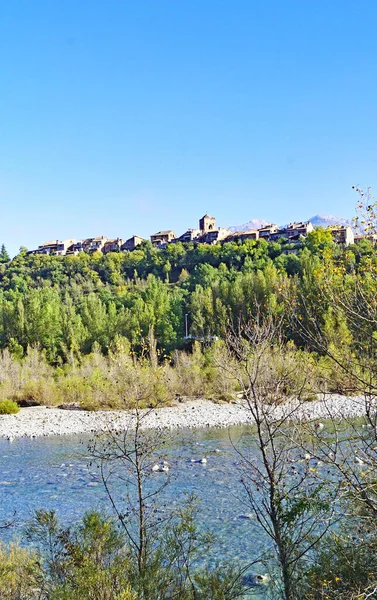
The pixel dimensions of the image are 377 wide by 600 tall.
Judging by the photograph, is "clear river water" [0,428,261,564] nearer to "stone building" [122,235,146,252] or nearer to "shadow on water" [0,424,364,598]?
"shadow on water" [0,424,364,598]

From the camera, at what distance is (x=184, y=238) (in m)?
94.8

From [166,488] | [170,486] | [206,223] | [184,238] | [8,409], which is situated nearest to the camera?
[166,488]

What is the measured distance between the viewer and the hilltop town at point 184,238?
268 feet

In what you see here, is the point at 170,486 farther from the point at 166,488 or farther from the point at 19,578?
the point at 19,578

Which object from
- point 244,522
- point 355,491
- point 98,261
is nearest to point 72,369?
point 244,522

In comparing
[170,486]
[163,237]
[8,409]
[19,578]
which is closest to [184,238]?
[163,237]

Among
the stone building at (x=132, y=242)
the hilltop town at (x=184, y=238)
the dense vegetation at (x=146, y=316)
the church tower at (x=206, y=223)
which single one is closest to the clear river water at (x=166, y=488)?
the dense vegetation at (x=146, y=316)

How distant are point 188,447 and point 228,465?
3284mm

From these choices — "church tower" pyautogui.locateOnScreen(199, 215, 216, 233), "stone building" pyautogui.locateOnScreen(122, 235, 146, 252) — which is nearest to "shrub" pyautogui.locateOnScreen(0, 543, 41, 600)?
"stone building" pyautogui.locateOnScreen(122, 235, 146, 252)

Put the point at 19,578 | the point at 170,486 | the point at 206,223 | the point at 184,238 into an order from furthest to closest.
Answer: the point at 206,223
the point at 184,238
the point at 170,486
the point at 19,578

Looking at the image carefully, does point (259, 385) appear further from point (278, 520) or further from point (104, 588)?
point (104, 588)

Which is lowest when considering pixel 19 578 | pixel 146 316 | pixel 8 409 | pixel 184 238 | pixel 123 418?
pixel 123 418

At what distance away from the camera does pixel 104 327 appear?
4581cm

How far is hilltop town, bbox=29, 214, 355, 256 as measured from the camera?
81688 mm
